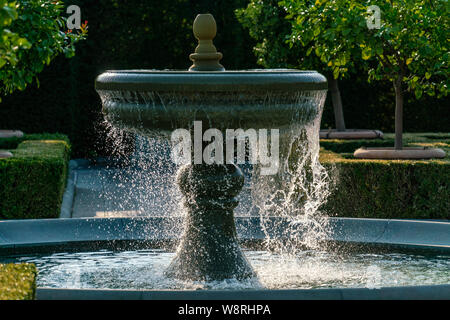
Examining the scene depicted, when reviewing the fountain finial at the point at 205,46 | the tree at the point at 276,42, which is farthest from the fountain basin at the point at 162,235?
the tree at the point at 276,42

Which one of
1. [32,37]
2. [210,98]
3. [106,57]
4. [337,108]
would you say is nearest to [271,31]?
[337,108]

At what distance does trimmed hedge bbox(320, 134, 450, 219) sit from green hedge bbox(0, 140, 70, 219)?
2981 millimetres

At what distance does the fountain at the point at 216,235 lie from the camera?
529cm

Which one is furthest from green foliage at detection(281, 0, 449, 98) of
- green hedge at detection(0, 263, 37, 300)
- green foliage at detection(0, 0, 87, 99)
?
green hedge at detection(0, 263, 37, 300)

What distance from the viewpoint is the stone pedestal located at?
5.94 m

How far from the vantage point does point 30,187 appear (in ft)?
30.0

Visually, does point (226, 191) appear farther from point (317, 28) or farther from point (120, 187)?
point (120, 187)

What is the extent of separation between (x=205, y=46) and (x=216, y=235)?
4.35 ft

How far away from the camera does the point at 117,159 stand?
1492 centimetres

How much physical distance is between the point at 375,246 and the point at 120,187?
5.25 metres

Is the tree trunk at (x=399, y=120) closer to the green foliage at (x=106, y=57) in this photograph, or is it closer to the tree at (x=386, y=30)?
the tree at (x=386, y=30)

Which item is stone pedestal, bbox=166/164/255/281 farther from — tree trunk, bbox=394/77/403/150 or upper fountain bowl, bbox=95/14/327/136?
tree trunk, bbox=394/77/403/150
